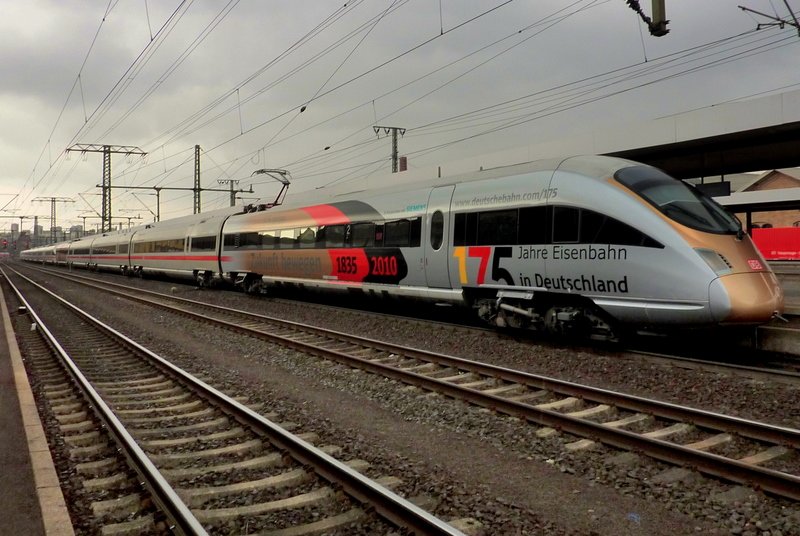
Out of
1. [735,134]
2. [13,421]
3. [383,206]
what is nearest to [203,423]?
[13,421]

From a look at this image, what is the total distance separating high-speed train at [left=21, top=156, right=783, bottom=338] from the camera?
7523 millimetres

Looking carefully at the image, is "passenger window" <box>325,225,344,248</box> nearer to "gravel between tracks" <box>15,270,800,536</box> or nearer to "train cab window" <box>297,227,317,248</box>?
"train cab window" <box>297,227,317,248</box>

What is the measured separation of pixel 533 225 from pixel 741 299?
318 cm

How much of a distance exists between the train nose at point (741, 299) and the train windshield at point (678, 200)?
2.56ft

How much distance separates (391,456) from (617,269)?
475 centimetres

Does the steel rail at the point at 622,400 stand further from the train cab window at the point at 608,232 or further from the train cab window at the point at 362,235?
the train cab window at the point at 362,235

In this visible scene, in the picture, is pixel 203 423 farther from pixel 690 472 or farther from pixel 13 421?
pixel 690 472

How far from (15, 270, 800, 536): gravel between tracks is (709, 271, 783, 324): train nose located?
2.64ft

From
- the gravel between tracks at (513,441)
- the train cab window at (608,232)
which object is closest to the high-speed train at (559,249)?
the train cab window at (608,232)

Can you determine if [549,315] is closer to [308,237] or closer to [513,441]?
[513,441]

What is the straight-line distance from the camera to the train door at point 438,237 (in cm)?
1113

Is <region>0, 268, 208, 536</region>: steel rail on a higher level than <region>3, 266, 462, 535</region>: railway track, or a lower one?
higher

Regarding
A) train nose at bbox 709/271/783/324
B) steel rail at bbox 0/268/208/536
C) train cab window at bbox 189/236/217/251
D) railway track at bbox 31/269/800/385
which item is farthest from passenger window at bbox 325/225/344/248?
train cab window at bbox 189/236/217/251

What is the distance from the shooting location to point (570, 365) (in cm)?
825
